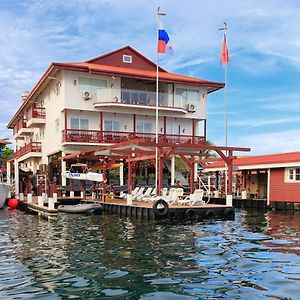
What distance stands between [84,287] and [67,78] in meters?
31.5

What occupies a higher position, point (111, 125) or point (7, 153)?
point (111, 125)

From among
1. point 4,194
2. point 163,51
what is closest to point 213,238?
point 163,51

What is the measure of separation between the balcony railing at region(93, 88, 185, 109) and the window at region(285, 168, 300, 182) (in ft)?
44.8

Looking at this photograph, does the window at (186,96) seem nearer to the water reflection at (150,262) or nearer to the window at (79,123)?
the window at (79,123)

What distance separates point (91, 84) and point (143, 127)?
6677mm

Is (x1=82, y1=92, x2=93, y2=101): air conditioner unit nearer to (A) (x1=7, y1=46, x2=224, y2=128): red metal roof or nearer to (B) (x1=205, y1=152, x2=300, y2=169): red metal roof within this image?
(A) (x1=7, y1=46, x2=224, y2=128): red metal roof

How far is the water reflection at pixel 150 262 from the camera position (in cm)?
923

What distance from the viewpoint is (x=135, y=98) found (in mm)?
40688

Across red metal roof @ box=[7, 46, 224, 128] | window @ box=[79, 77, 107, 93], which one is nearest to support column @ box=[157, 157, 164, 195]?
red metal roof @ box=[7, 46, 224, 128]

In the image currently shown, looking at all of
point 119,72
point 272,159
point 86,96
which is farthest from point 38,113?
point 272,159

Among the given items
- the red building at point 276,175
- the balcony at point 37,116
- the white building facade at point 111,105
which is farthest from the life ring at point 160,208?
the balcony at point 37,116

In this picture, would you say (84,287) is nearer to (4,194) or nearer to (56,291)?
(56,291)

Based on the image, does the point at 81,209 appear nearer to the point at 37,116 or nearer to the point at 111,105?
the point at 111,105

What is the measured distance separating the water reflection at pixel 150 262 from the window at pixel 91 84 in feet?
70.3
